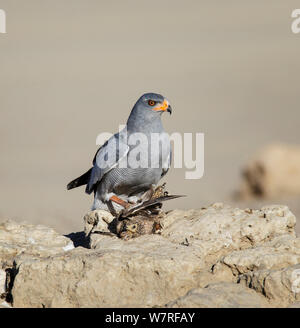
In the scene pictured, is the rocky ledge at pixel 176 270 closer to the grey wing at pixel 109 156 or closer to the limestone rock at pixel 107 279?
the limestone rock at pixel 107 279

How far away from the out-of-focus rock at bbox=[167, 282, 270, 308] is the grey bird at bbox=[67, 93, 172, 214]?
2.49 meters

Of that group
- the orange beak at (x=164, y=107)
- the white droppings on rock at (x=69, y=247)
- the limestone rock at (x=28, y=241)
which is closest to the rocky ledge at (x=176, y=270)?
the limestone rock at (x=28, y=241)

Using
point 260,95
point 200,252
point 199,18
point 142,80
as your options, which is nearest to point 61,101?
point 142,80

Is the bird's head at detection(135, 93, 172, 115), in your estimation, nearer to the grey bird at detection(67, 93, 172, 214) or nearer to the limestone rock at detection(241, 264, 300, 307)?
the grey bird at detection(67, 93, 172, 214)

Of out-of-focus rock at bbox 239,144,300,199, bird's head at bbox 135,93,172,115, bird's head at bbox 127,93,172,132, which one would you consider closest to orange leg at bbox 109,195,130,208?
bird's head at bbox 127,93,172,132

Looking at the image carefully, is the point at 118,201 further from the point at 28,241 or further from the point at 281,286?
the point at 281,286

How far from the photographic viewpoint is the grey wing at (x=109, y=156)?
915 cm

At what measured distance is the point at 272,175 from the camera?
15.2m

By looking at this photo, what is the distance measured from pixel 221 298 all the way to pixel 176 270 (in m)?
0.56

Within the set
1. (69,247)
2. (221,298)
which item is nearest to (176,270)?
(221,298)

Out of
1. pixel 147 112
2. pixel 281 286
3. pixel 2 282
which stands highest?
pixel 147 112

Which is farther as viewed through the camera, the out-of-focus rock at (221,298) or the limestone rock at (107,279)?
the limestone rock at (107,279)

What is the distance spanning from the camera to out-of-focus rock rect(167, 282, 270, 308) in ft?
20.9
